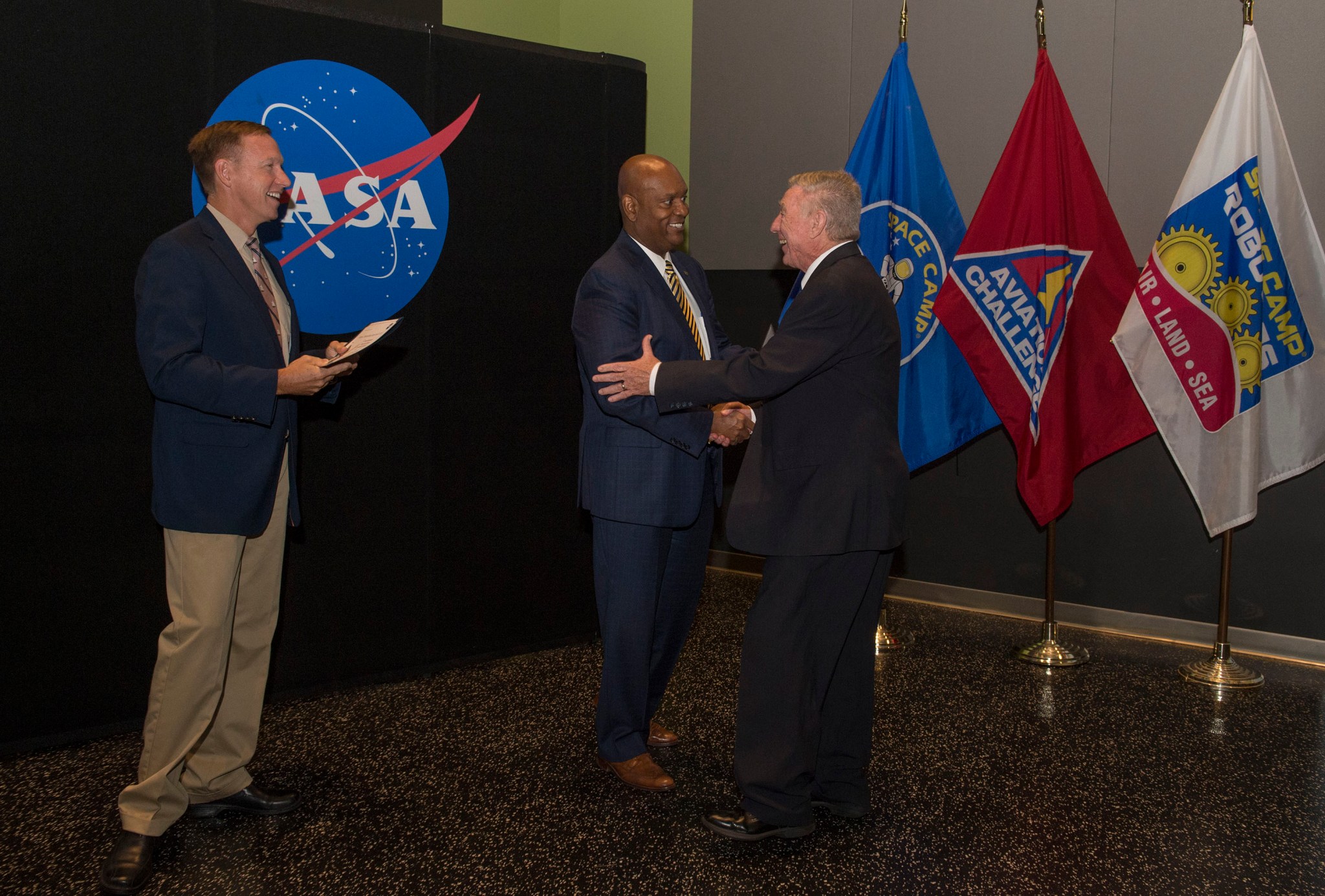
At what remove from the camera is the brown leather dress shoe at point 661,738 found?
3316 mm

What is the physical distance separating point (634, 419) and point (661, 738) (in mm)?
1114

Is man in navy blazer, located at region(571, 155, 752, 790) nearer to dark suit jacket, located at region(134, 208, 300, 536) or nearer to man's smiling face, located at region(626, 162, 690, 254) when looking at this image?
man's smiling face, located at region(626, 162, 690, 254)

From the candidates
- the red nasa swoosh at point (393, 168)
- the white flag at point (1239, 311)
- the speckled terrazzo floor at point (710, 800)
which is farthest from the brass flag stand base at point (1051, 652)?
the red nasa swoosh at point (393, 168)

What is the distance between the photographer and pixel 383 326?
8.76 ft

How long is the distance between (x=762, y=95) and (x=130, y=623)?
403 centimetres

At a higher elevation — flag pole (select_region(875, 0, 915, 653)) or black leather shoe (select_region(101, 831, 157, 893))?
flag pole (select_region(875, 0, 915, 653))

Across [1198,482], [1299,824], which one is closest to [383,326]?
[1299,824]

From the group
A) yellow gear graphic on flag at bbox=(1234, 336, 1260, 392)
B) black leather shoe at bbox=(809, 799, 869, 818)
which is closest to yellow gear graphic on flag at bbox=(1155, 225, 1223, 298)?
yellow gear graphic on flag at bbox=(1234, 336, 1260, 392)

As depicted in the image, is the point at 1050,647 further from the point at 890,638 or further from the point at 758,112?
the point at 758,112

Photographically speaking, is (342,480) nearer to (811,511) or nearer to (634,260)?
(634,260)

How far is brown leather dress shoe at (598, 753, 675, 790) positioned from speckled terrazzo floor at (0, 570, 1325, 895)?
0.03 metres

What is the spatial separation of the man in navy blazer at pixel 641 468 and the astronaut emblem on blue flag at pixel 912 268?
1651 millimetres

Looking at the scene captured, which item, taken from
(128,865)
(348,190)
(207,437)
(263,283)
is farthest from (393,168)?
(128,865)

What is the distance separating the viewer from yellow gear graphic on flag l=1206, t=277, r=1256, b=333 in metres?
3.96
